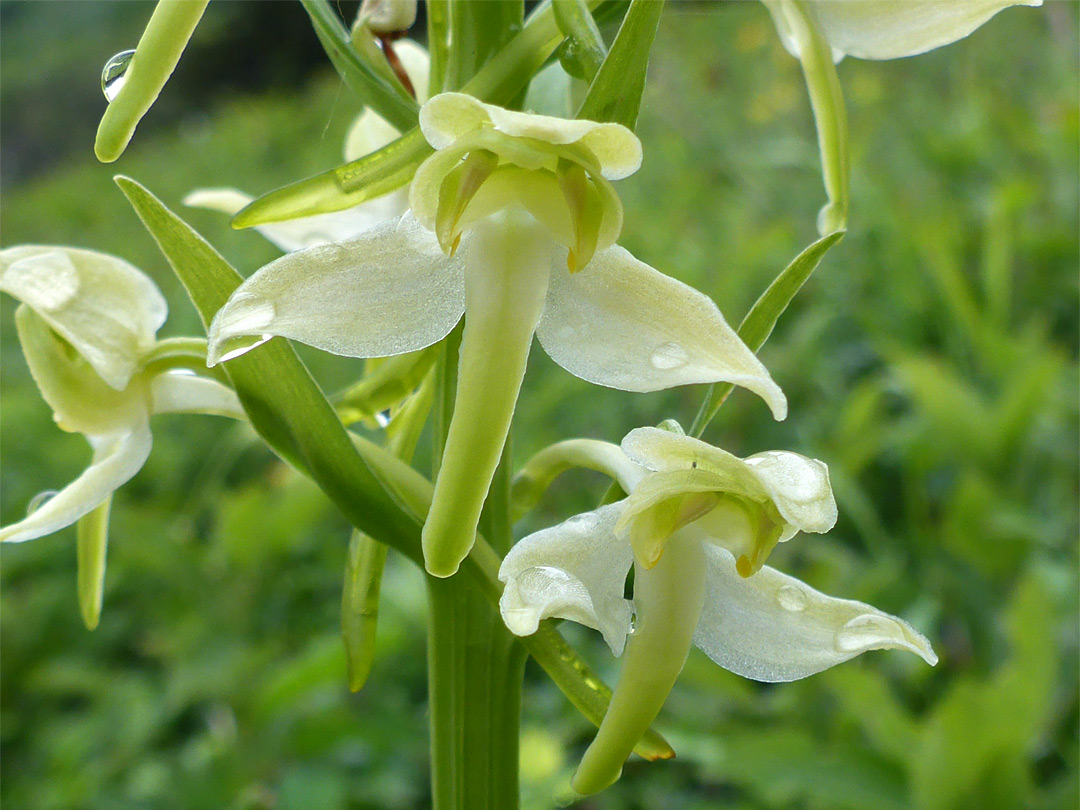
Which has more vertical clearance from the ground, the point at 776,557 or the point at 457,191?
the point at 457,191

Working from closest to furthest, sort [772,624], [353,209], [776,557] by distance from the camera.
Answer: [772,624]
[353,209]
[776,557]

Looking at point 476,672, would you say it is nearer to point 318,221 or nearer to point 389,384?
point 389,384

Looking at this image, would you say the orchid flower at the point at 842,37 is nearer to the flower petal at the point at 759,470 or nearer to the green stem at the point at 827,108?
the green stem at the point at 827,108

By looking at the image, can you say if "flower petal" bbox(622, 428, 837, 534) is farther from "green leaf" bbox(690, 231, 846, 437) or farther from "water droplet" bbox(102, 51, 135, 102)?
"water droplet" bbox(102, 51, 135, 102)

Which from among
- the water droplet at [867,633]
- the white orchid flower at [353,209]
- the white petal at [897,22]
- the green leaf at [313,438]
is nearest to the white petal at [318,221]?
the white orchid flower at [353,209]

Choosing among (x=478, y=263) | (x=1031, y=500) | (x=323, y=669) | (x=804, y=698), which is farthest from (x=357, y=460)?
(x=1031, y=500)

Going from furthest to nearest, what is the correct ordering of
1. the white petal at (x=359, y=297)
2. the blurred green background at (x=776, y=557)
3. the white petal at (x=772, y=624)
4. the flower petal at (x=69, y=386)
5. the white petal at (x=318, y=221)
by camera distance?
1. the blurred green background at (x=776, y=557)
2. the white petal at (x=318, y=221)
3. the flower petal at (x=69, y=386)
4. the white petal at (x=772, y=624)
5. the white petal at (x=359, y=297)

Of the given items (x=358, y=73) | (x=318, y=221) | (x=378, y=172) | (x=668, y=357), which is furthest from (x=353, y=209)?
(x=668, y=357)
